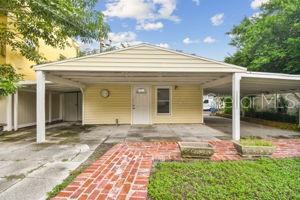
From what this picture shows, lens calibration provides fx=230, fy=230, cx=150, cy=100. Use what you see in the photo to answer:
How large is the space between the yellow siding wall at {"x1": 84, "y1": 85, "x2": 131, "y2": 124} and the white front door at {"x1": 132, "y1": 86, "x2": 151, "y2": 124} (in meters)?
0.27

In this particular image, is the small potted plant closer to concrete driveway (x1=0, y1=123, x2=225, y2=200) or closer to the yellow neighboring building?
concrete driveway (x1=0, y1=123, x2=225, y2=200)

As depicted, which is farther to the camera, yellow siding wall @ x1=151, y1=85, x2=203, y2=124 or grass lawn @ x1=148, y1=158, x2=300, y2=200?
yellow siding wall @ x1=151, y1=85, x2=203, y2=124

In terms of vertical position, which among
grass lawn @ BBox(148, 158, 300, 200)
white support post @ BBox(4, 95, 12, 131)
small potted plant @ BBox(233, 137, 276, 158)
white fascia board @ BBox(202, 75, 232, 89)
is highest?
white fascia board @ BBox(202, 75, 232, 89)

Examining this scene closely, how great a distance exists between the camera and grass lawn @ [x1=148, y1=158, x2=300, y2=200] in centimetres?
333

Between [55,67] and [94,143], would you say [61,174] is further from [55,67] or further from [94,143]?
[55,67]

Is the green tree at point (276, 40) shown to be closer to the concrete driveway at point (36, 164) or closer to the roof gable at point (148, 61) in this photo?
the roof gable at point (148, 61)

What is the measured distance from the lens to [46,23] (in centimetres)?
939

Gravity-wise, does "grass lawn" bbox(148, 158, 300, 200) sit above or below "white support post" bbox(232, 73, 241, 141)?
below

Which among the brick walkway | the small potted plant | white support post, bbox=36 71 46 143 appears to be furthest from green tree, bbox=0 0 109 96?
the small potted plant

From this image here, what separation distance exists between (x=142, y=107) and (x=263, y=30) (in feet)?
26.0

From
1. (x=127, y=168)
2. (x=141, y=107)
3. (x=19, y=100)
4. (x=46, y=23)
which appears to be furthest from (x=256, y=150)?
(x=19, y=100)

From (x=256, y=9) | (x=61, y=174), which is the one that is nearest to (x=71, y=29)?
(x=61, y=174)

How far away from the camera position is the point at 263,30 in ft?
41.8

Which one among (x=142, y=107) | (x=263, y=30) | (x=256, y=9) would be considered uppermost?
(x=256, y=9)
